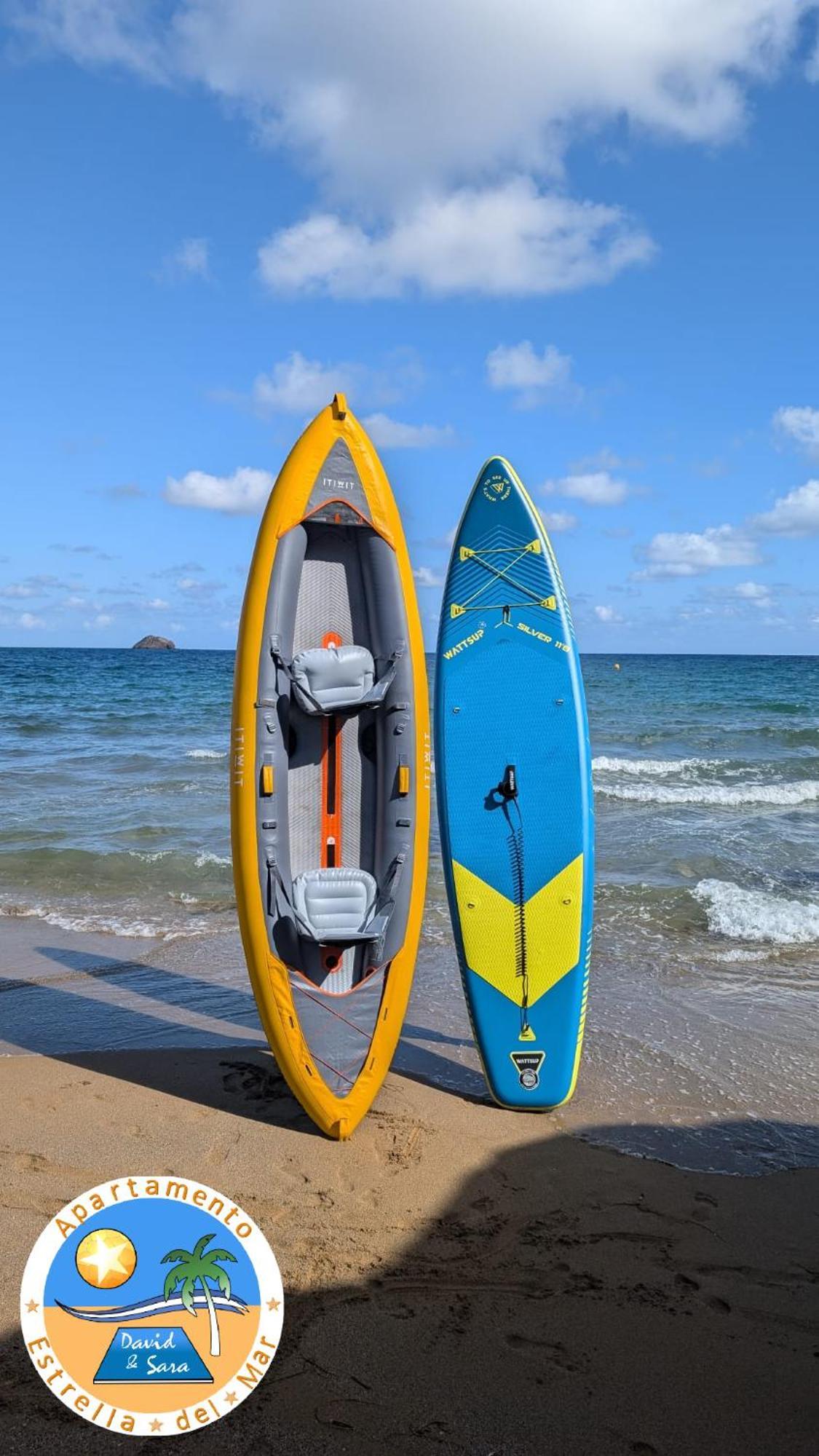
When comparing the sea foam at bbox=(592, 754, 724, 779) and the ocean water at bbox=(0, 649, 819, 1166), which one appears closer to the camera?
the ocean water at bbox=(0, 649, 819, 1166)

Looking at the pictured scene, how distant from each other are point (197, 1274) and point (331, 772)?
2.23m

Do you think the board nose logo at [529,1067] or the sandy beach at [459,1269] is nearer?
the sandy beach at [459,1269]

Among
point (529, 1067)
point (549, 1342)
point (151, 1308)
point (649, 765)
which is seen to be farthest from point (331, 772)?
point (649, 765)

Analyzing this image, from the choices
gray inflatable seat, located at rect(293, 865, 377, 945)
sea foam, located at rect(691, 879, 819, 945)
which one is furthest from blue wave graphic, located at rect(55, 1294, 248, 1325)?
sea foam, located at rect(691, 879, 819, 945)

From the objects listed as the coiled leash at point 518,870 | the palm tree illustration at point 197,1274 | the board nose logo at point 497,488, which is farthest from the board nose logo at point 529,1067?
the board nose logo at point 497,488

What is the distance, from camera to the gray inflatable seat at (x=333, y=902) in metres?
4.09

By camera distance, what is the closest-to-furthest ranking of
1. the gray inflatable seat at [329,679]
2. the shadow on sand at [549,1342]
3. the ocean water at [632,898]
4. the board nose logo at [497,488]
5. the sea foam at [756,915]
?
1. the shadow on sand at [549,1342]
2. the gray inflatable seat at [329,679]
3. the ocean water at [632,898]
4. the board nose logo at [497,488]
5. the sea foam at [756,915]

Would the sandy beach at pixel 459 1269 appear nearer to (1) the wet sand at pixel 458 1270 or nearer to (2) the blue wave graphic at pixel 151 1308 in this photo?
(1) the wet sand at pixel 458 1270

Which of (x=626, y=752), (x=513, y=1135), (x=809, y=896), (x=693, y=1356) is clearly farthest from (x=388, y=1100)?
(x=626, y=752)

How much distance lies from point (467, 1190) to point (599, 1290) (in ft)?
2.15

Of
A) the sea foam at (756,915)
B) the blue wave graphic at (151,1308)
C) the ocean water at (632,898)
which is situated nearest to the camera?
the blue wave graphic at (151,1308)

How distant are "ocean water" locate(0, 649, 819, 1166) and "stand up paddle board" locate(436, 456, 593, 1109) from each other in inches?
12.9

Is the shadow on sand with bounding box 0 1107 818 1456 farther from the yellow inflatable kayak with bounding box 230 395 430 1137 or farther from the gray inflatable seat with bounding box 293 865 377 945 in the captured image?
the gray inflatable seat with bounding box 293 865 377 945

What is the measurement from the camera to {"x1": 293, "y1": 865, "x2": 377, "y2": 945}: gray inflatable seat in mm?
4094
